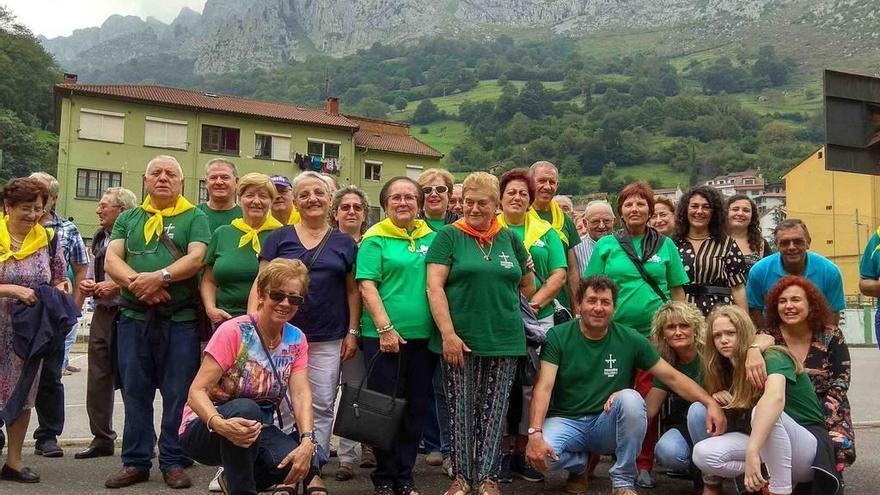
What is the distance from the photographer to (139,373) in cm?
525

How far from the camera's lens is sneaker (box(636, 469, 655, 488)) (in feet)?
18.0

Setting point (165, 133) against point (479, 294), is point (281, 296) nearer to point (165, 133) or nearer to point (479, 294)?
point (479, 294)

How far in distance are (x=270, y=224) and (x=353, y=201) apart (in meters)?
0.61

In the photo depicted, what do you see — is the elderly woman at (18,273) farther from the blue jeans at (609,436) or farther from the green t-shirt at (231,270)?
the blue jeans at (609,436)

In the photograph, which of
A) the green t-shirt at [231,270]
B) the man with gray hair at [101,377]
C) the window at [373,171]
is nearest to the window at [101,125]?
the window at [373,171]

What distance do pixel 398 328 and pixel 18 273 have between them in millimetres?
2609

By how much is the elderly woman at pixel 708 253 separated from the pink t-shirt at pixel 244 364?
3.14 metres

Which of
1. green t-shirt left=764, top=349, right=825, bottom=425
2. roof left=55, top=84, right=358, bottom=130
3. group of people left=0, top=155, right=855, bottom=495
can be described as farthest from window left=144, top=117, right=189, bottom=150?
green t-shirt left=764, top=349, right=825, bottom=425

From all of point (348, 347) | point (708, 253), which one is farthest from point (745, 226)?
point (348, 347)

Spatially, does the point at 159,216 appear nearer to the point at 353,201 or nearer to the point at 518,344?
the point at 353,201

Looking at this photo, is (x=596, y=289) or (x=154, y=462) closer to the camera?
(x=596, y=289)

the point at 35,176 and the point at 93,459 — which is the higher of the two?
the point at 35,176

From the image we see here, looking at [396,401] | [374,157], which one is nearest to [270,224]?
[396,401]

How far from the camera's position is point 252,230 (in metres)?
5.41
